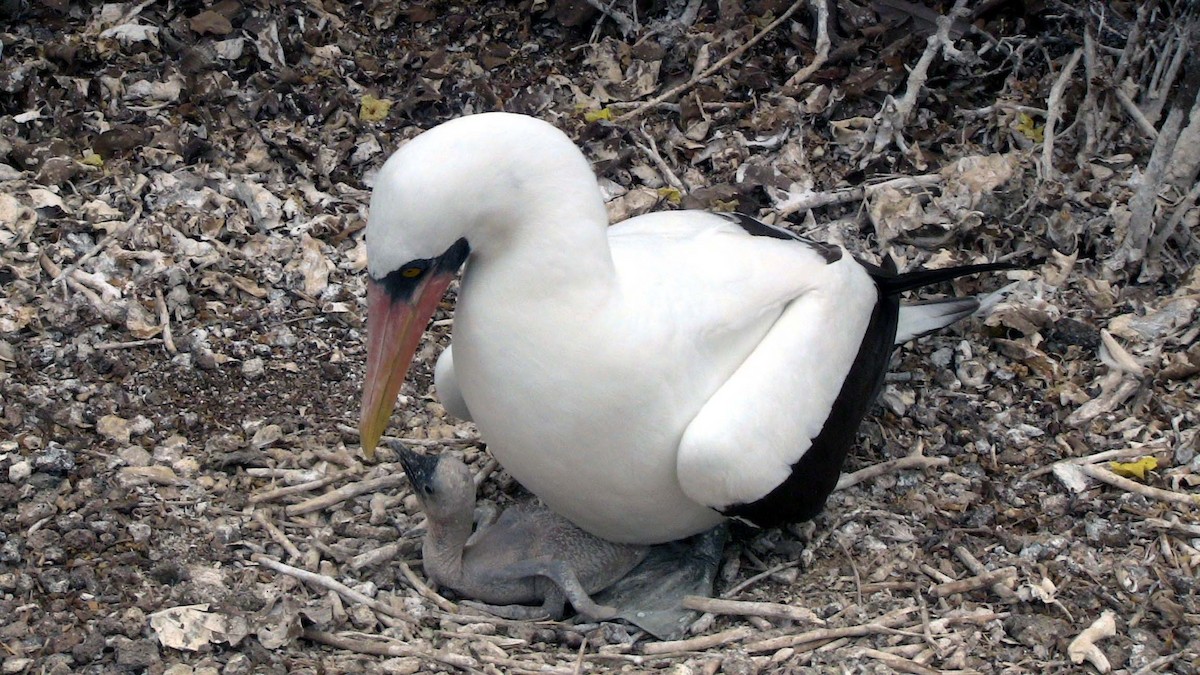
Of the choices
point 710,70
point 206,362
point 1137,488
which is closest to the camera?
point 1137,488

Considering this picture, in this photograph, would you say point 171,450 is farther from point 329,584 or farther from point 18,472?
point 329,584

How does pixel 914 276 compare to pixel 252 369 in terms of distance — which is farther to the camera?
pixel 252 369

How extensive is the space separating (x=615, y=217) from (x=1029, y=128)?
1692 millimetres

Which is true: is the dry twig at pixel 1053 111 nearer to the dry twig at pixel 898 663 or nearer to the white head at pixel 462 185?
the dry twig at pixel 898 663

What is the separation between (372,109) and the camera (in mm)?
5492

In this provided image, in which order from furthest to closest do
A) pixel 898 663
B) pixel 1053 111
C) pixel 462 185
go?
pixel 1053 111
pixel 898 663
pixel 462 185

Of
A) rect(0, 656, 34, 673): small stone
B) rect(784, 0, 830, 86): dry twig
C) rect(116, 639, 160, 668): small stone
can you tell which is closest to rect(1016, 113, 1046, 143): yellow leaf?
rect(784, 0, 830, 86): dry twig

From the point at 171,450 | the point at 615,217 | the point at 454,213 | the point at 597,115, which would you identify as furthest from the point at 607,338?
the point at 597,115

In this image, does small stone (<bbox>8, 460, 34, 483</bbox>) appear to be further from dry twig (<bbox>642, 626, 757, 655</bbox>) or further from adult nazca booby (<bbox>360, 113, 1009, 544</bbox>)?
dry twig (<bbox>642, 626, 757, 655</bbox>)

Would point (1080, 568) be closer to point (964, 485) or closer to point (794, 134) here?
point (964, 485)

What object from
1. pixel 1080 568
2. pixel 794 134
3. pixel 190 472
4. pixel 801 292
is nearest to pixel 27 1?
pixel 190 472

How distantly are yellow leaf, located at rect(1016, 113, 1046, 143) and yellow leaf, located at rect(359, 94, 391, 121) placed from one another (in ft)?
8.35

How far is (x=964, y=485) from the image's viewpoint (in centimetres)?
420

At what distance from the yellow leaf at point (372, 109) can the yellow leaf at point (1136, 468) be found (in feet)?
10.2
